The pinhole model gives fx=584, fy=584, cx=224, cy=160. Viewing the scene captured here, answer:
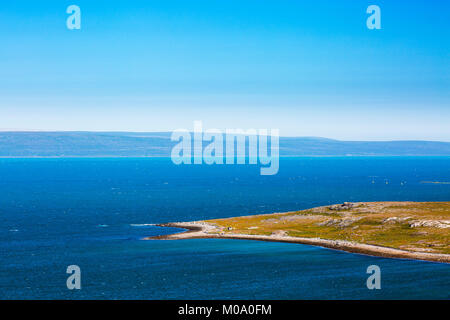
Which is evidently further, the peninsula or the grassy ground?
the grassy ground

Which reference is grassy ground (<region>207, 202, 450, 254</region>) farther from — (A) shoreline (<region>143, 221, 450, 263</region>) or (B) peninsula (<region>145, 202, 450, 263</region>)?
(A) shoreline (<region>143, 221, 450, 263</region>)

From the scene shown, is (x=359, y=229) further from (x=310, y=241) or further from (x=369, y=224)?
(x=310, y=241)

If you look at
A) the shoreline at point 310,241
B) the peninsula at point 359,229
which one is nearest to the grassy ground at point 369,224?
the peninsula at point 359,229

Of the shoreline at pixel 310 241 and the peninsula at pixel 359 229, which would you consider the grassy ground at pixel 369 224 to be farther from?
the shoreline at pixel 310 241

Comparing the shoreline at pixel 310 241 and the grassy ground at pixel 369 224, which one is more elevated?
the grassy ground at pixel 369 224

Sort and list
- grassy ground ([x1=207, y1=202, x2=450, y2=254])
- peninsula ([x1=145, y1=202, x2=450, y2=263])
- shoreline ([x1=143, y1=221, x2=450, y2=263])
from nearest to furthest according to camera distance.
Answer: shoreline ([x1=143, y1=221, x2=450, y2=263]) → peninsula ([x1=145, y1=202, x2=450, y2=263]) → grassy ground ([x1=207, y1=202, x2=450, y2=254])

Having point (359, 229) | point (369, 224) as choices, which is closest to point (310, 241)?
point (359, 229)

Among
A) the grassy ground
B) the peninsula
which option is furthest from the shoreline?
the grassy ground
